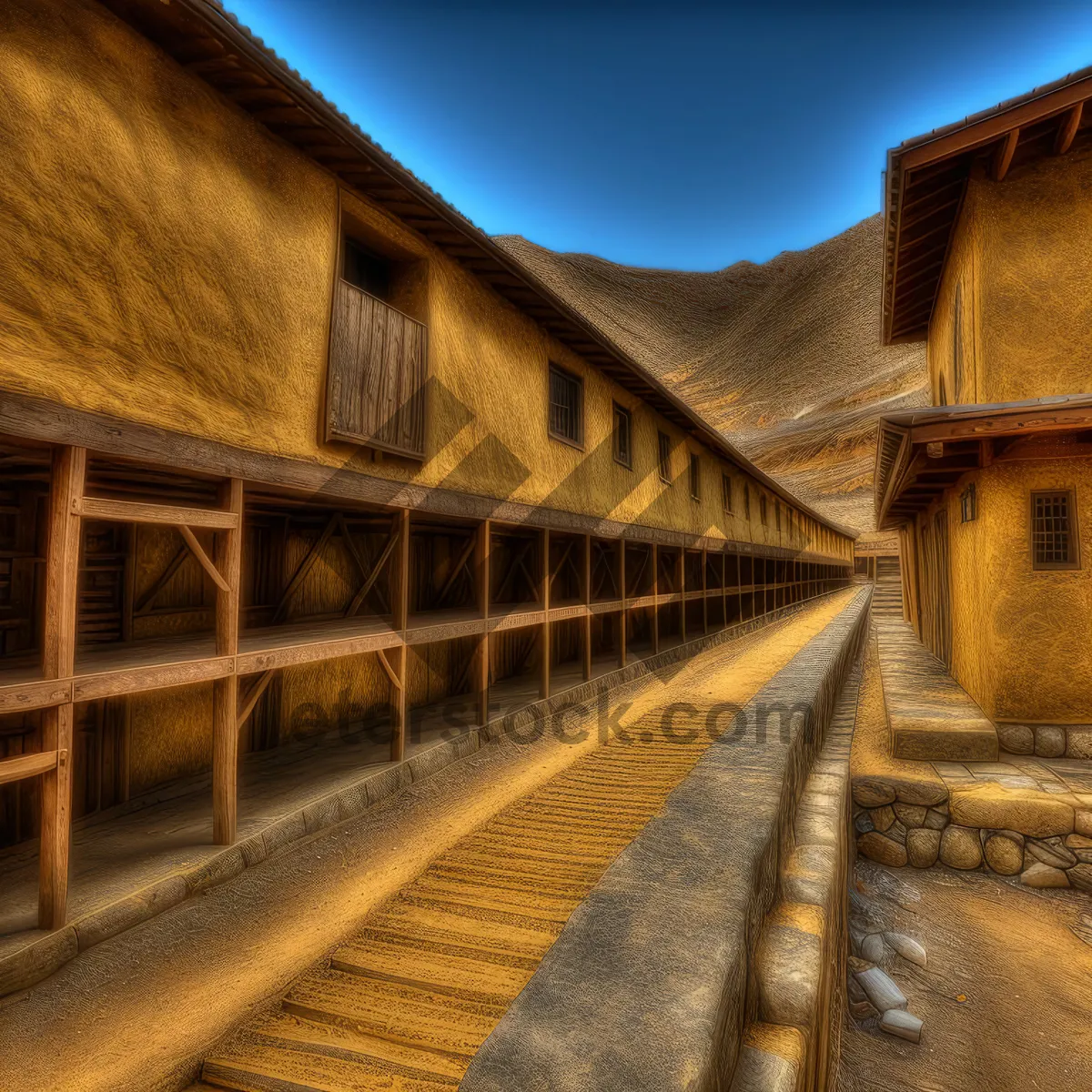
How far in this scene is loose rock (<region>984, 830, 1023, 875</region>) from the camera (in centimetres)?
712

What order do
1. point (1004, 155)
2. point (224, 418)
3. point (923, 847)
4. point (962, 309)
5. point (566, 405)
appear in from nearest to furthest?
point (224, 418)
point (923, 847)
point (1004, 155)
point (962, 309)
point (566, 405)

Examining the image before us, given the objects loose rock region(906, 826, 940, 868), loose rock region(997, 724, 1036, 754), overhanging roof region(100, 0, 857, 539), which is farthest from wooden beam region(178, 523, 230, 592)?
loose rock region(997, 724, 1036, 754)

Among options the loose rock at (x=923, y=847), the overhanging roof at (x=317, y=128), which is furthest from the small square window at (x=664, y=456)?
the loose rock at (x=923, y=847)

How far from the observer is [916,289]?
13.9 m

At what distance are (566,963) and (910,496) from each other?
1358cm

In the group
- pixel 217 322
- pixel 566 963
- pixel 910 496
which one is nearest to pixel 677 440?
pixel 910 496

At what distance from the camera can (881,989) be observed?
5574 mm

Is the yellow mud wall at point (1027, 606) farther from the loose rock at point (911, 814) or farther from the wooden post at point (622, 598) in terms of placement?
the wooden post at point (622, 598)

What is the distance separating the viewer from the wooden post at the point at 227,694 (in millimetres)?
5195

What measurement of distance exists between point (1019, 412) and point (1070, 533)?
1.91 meters

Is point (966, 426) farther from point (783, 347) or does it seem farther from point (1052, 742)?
point (783, 347)

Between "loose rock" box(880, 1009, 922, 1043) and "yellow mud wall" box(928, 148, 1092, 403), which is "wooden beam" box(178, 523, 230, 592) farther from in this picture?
"yellow mud wall" box(928, 148, 1092, 403)

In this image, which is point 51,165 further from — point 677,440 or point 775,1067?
point 677,440

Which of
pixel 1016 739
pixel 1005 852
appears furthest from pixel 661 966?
pixel 1016 739
